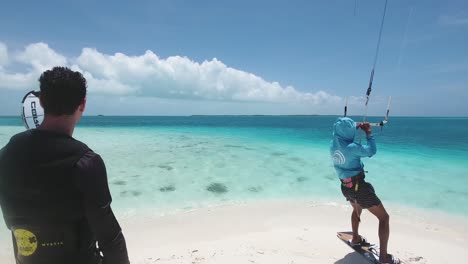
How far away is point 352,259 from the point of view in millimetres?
4953

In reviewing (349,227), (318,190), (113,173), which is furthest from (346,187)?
(113,173)

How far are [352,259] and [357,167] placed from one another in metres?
1.84

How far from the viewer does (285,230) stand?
646cm

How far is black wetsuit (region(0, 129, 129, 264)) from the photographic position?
145cm

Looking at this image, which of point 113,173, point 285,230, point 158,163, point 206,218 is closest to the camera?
point 285,230

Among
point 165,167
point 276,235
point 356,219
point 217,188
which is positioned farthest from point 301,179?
point 356,219

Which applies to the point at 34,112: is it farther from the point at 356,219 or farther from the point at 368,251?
the point at 368,251

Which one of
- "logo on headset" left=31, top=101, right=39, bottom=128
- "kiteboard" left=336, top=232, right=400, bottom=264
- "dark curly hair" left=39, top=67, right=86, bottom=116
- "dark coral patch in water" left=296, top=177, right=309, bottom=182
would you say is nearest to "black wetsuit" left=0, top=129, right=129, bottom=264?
"dark curly hair" left=39, top=67, right=86, bottom=116

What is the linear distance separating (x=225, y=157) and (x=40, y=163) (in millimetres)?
15608

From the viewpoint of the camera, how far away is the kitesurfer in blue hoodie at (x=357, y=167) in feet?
14.2

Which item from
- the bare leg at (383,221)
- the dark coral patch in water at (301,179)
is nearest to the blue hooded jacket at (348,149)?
the bare leg at (383,221)

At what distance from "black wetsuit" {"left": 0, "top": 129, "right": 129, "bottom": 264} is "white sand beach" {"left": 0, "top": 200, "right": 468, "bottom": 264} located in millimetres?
3565

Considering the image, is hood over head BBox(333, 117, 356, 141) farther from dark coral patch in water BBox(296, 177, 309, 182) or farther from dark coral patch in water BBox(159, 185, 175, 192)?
dark coral patch in water BBox(296, 177, 309, 182)

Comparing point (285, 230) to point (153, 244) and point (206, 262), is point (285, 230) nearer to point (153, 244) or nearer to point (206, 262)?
point (206, 262)
